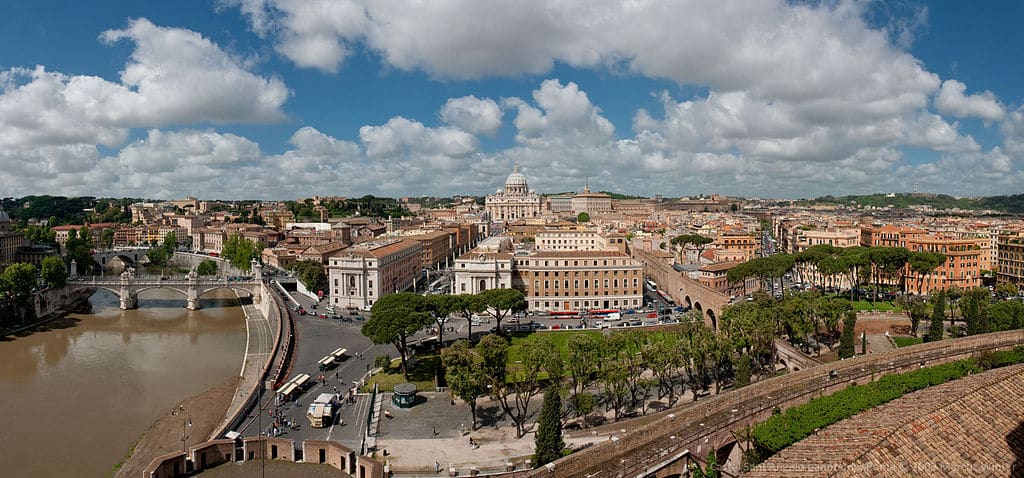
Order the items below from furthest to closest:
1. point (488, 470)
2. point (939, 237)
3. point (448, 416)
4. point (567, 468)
Result: point (939, 237), point (448, 416), point (488, 470), point (567, 468)

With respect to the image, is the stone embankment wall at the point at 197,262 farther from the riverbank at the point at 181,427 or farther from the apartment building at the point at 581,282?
the riverbank at the point at 181,427

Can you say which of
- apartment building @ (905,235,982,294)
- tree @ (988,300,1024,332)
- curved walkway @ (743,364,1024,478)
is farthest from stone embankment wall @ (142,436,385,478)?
apartment building @ (905,235,982,294)

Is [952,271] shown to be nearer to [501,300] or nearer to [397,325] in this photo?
[501,300]

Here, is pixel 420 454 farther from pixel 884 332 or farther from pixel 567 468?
pixel 884 332

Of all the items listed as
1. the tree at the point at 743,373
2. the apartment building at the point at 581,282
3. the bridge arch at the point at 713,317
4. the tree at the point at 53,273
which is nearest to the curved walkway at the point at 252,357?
the tree at the point at 53,273

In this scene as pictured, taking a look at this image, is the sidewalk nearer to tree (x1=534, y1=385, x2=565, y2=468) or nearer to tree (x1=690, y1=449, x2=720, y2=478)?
tree (x1=534, y1=385, x2=565, y2=468)

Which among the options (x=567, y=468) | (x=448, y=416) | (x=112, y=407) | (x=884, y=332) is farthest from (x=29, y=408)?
(x=884, y=332)
